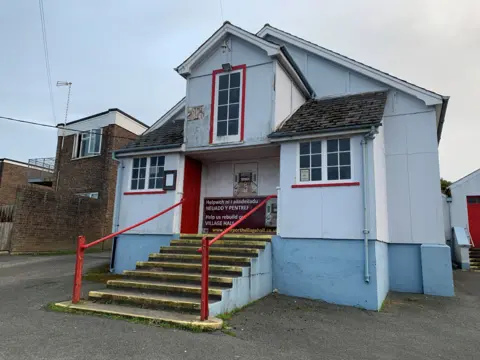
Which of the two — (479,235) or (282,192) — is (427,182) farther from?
(479,235)

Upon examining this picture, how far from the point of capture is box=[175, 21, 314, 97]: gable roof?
9.88 metres

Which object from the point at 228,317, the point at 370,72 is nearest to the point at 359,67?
the point at 370,72

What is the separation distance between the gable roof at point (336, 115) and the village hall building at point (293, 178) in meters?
0.04

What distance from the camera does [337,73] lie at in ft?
39.2

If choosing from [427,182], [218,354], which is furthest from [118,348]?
[427,182]

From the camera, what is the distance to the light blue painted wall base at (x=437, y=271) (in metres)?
9.77

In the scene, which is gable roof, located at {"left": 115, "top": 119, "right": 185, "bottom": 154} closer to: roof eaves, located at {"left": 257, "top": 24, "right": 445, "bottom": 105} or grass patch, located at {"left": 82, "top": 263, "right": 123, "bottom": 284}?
grass patch, located at {"left": 82, "top": 263, "right": 123, "bottom": 284}

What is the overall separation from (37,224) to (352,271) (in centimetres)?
1393

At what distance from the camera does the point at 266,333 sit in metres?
5.71

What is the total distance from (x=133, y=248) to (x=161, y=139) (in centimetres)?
345

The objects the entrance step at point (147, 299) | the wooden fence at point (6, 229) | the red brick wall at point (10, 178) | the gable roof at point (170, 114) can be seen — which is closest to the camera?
the entrance step at point (147, 299)

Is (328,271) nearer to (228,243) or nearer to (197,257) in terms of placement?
(228,243)

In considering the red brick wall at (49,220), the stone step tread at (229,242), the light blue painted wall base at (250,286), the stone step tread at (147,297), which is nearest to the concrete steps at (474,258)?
the light blue painted wall base at (250,286)

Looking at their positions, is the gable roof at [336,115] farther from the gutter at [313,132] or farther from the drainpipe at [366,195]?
the drainpipe at [366,195]
